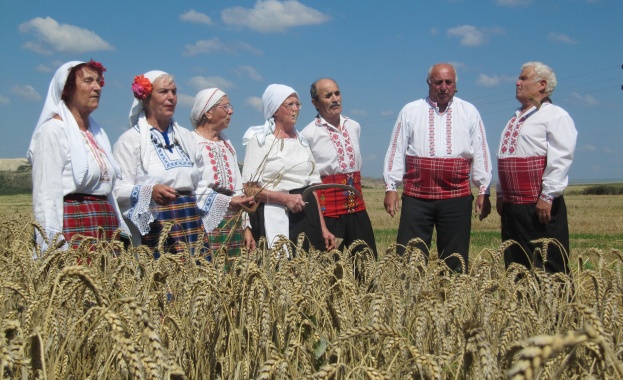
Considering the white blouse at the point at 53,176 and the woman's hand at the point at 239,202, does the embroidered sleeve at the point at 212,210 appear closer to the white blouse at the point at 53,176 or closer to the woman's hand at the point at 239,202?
the woman's hand at the point at 239,202

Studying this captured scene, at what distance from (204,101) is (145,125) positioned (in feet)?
2.55

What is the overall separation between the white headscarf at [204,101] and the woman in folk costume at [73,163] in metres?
1.14

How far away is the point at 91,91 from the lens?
414 cm

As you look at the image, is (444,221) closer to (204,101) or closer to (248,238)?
(248,238)

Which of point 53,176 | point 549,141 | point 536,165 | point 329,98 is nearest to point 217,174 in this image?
point 329,98

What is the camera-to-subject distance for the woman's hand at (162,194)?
4.44 meters

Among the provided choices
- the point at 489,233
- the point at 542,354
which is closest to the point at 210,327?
the point at 542,354

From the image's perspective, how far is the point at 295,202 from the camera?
5.26 metres

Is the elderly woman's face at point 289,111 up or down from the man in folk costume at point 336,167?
up

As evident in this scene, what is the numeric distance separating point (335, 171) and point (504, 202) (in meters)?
1.40

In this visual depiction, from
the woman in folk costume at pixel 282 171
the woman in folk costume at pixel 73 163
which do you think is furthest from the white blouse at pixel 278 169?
the woman in folk costume at pixel 73 163

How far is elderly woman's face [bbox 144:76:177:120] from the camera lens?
15.3 feet

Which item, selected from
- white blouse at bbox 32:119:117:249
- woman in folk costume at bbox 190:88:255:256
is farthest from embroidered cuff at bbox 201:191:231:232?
white blouse at bbox 32:119:117:249

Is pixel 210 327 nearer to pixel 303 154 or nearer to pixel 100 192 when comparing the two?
pixel 100 192
